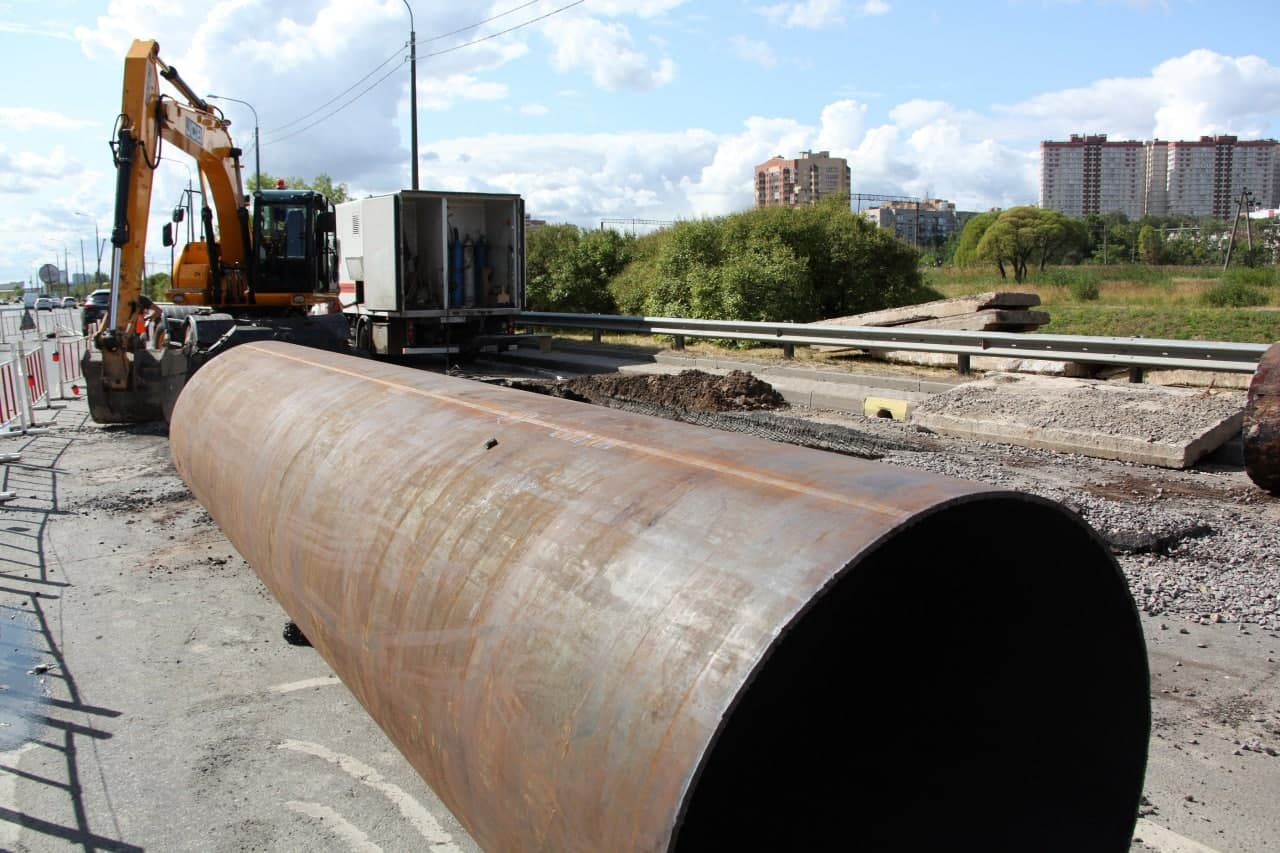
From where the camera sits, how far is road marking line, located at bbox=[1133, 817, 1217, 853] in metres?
3.38

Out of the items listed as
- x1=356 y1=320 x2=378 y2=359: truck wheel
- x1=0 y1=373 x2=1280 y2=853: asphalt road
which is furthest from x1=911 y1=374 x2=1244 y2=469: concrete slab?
x1=356 y1=320 x2=378 y2=359: truck wheel

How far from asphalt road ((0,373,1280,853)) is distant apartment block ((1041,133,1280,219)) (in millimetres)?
156897

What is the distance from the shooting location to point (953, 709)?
295cm

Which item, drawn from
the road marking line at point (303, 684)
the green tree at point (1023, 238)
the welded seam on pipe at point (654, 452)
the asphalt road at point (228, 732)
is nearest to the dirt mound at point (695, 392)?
the asphalt road at point (228, 732)

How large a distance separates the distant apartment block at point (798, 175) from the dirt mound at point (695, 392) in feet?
350

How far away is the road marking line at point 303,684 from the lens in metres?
4.83

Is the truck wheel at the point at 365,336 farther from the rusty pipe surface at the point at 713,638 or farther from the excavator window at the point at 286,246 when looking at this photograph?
the rusty pipe surface at the point at 713,638

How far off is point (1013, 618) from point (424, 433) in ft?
6.85

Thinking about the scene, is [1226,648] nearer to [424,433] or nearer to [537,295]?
[424,433]

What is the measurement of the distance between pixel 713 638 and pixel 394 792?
8.05ft

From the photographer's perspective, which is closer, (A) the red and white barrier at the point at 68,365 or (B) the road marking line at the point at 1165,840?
(B) the road marking line at the point at 1165,840

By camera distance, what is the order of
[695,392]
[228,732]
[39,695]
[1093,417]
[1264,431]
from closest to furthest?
[228,732] → [39,695] → [1264,431] → [1093,417] → [695,392]

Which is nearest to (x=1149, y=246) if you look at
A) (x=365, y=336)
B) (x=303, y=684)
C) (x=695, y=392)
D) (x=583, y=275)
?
(x=583, y=275)

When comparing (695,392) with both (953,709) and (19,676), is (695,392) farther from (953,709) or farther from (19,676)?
(953,709)
